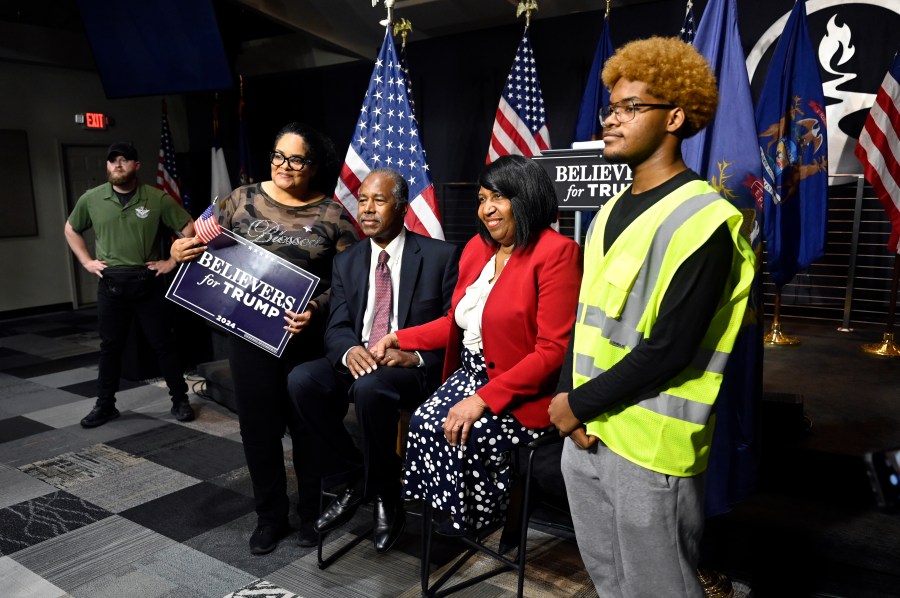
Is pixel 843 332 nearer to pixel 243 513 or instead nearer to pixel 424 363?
pixel 424 363

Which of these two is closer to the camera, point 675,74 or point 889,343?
A: point 675,74

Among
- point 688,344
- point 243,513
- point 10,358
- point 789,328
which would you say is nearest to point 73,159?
point 10,358

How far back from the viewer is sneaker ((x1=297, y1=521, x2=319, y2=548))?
8.54 ft

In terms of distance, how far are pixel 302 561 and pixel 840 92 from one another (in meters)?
5.18

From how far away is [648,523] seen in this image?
54.8 inches

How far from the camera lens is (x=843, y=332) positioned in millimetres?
5008

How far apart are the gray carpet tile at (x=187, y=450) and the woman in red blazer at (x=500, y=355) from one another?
1629mm

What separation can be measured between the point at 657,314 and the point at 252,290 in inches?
62.5

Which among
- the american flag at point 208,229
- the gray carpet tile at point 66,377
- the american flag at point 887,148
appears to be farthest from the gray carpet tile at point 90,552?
the american flag at point 887,148

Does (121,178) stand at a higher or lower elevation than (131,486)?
higher

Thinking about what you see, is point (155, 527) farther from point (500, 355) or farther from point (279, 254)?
point (500, 355)

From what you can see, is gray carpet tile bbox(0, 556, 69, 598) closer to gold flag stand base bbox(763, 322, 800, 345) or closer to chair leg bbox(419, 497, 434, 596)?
chair leg bbox(419, 497, 434, 596)

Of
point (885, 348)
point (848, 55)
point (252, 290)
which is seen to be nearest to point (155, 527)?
point (252, 290)

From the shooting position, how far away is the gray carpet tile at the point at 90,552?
96.8 inches
